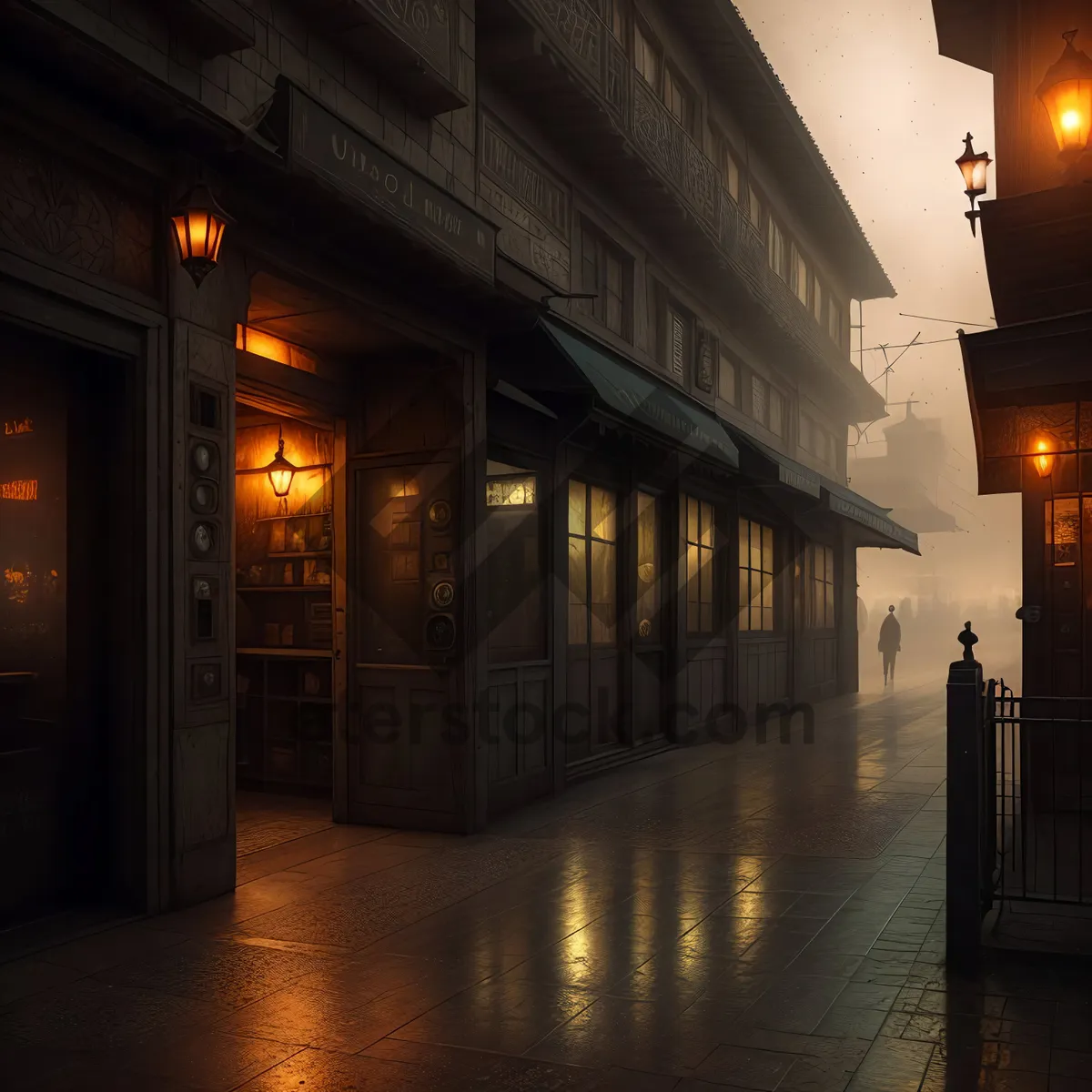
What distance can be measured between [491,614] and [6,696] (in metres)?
4.89

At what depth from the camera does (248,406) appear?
10.5m

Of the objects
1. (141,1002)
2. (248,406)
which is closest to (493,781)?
(248,406)

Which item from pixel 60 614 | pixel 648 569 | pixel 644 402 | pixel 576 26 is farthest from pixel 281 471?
pixel 576 26

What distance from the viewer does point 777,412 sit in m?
22.4

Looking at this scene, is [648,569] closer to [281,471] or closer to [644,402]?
[644,402]

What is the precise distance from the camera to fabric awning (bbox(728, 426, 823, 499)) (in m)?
15.4

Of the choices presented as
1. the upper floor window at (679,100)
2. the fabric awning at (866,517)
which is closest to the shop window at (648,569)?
the fabric awning at (866,517)

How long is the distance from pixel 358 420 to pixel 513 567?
6.91 feet

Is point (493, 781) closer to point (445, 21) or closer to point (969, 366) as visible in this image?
point (969, 366)

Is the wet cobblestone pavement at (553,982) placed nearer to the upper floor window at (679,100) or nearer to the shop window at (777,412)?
the upper floor window at (679,100)

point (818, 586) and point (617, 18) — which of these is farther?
point (818, 586)

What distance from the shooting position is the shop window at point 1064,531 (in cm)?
1021

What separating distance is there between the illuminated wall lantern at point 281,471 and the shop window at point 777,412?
513 inches

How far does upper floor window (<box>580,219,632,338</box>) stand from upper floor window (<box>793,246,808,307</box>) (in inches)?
350
